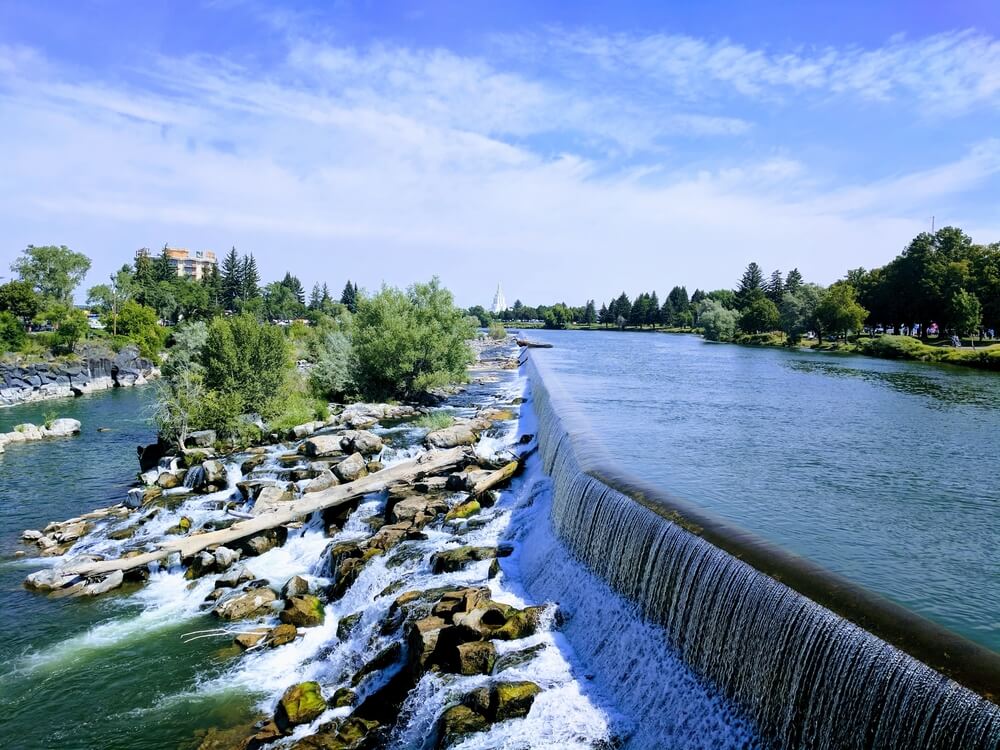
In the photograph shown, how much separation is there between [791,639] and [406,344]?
3265 cm

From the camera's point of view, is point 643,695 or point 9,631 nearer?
point 643,695

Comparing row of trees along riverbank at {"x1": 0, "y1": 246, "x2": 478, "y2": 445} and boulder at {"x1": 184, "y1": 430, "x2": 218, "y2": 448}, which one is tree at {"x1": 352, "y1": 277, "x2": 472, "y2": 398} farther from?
boulder at {"x1": 184, "y1": 430, "x2": 218, "y2": 448}

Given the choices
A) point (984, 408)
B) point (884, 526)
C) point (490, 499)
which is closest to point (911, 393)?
point (984, 408)

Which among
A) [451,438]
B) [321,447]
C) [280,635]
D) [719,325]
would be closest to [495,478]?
[451,438]

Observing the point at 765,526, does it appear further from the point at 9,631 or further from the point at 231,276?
the point at 231,276

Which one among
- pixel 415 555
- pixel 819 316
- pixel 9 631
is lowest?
pixel 9 631

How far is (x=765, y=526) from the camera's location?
41.5 feet

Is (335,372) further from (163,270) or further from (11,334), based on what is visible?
(163,270)

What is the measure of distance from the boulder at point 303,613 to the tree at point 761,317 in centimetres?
10105

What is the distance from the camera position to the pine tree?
122 metres

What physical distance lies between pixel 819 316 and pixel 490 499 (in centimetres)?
7734

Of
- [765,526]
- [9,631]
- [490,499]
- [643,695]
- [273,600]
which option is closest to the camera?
[643,695]

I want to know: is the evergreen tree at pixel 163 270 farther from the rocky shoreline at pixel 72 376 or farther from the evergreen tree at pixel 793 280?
the evergreen tree at pixel 793 280

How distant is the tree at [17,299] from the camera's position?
64.9m
